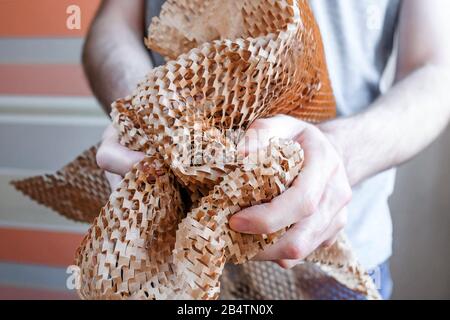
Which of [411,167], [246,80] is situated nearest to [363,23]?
[411,167]

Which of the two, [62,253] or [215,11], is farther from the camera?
[62,253]

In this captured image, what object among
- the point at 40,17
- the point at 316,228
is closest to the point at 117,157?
the point at 316,228

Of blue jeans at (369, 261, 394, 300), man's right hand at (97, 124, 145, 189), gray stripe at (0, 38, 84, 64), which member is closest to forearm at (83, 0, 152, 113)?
gray stripe at (0, 38, 84, 64)

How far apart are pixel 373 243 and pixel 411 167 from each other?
0.08m

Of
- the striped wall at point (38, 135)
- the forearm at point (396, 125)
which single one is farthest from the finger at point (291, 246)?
the striped wall at point (38, 135)

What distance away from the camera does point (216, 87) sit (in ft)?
0.74

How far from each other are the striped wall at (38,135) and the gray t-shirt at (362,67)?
0.19 metres

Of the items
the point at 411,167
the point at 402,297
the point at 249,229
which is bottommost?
the point at 402,297

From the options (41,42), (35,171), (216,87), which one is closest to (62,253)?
(35,171)

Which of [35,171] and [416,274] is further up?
[35,171]

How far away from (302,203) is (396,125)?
0.67 ft

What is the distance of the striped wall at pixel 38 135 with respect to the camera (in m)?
0.42

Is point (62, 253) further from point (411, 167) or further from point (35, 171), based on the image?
point (411, 167)

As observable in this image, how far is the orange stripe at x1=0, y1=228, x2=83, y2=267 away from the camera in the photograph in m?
0.44
